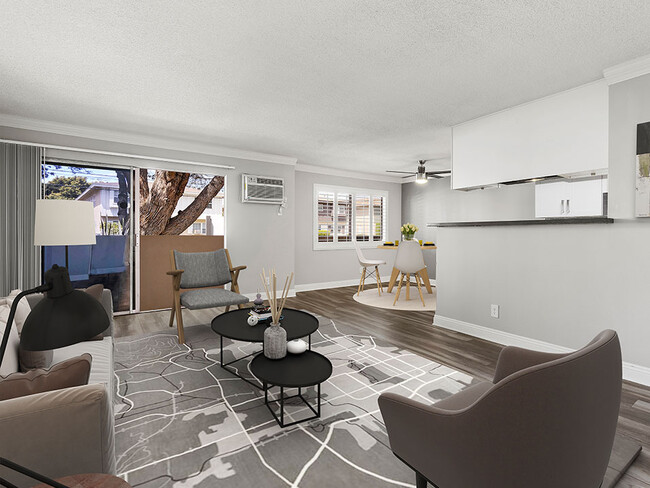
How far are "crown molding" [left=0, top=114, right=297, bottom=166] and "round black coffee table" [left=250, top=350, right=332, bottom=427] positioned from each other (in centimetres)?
378

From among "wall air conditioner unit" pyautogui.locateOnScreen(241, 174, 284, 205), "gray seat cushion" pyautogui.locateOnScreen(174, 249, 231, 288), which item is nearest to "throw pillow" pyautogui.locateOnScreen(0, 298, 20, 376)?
"gray seat cushion" pyautogui.locateOnScreen(174, 249, 231, 288)

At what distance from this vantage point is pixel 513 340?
3359 millimetres

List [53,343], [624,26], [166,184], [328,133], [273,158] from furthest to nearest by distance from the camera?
[166,184]
[273,158]
[328,133]
[624,26]
[53,343]

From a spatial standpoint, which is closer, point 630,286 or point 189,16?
point 189,16

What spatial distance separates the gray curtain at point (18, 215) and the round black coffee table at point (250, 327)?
274cm

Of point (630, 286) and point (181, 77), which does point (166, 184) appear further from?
point (630, 286)

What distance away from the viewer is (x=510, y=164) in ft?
11.6

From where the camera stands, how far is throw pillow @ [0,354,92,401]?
3.55 ft

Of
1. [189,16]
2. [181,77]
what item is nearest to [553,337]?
[189,16]

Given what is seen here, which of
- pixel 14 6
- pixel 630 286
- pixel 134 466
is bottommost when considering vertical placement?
pixel 134 466

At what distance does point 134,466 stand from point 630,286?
358 cm

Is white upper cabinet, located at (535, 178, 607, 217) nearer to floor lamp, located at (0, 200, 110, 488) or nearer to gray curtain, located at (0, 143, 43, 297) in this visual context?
floor lamp, located at (0, 200, 110, 488)

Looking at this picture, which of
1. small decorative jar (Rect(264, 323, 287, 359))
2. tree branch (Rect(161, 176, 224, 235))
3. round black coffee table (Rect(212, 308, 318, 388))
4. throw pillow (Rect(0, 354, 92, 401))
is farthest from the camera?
tree branch (Rect(161, 176, 224, 235))

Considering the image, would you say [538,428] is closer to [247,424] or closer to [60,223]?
[247,424]
